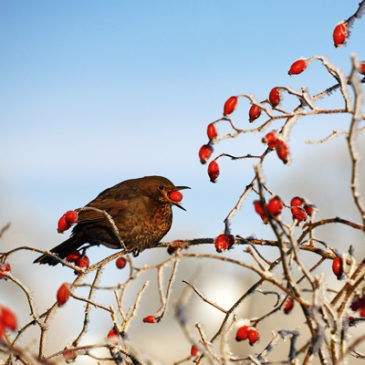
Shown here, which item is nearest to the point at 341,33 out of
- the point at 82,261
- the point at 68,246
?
the point at 82,261

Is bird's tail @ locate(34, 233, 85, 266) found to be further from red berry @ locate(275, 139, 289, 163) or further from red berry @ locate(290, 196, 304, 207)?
red berry @ locate(275, 139, 289, 163)

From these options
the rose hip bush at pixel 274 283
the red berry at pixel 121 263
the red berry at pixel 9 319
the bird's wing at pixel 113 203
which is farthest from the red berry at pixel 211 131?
the bird's wing at pixel 113 203

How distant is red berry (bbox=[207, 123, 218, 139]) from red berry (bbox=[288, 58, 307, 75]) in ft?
1.67

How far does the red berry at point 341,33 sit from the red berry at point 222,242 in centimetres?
115

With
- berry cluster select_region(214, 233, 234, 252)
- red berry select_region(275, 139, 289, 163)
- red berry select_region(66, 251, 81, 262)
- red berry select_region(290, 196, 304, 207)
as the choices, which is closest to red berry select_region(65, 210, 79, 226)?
red berry select_region(66, 251, 81, 262)

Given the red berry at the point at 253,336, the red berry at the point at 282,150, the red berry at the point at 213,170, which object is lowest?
the red berry at the point at 253,336

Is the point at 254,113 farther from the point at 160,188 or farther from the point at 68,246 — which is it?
the point at 68,246

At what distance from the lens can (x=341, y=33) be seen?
8.59 feet

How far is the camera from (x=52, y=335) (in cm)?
2367

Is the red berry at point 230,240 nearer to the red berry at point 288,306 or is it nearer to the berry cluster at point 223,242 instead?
the berry cluster at point 223,242

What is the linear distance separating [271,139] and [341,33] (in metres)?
0.86

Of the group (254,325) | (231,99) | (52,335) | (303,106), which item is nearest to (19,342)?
(254,325)

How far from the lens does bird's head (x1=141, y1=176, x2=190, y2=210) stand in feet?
14.7

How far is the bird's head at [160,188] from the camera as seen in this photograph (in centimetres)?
448
